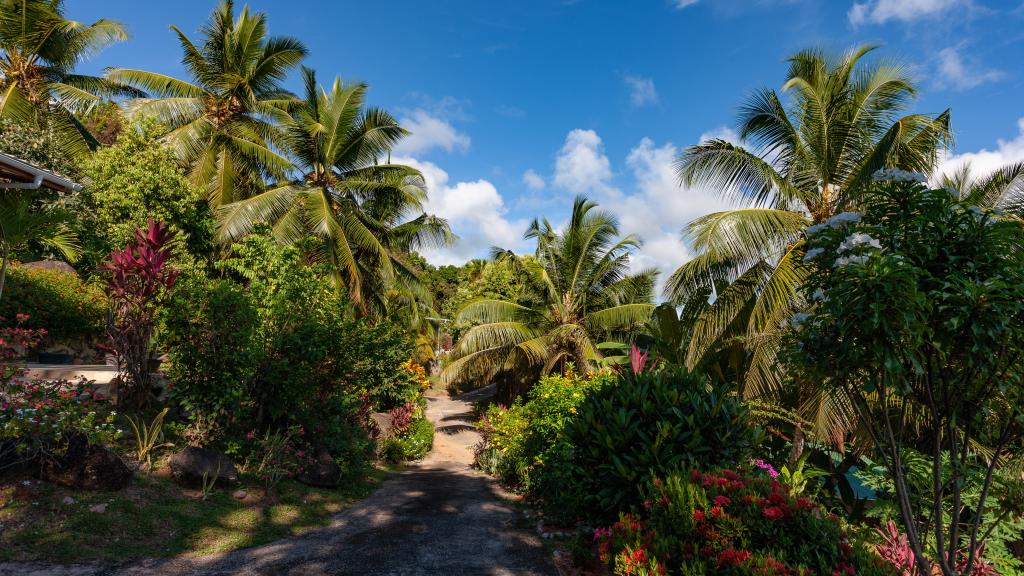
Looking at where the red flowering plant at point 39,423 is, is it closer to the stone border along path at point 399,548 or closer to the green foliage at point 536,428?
the stone border along path at point 399,548

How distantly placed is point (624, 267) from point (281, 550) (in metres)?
14.0

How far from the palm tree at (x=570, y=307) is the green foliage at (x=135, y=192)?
8500 millimetres

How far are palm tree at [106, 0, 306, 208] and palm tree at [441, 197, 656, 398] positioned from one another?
8.49 m

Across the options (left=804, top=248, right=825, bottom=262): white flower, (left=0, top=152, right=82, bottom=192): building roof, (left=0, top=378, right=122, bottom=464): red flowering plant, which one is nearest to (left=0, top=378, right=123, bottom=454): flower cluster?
A: (left=0, top=378, right=122, bottom=464): red flowering plant

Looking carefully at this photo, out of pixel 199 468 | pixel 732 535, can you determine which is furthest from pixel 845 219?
pixel 199 468

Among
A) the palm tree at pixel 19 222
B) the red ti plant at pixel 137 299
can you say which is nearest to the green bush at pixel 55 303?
the red ti plant at pixel 137 299

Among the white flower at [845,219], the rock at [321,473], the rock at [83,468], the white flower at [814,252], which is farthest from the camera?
the rock at [321,473]

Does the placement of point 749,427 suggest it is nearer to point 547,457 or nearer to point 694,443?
point 694,443

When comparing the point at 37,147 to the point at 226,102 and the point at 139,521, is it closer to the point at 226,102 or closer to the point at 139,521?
the point at 226,102

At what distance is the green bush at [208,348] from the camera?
23.5 feet

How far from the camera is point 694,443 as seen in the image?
5.05 meters

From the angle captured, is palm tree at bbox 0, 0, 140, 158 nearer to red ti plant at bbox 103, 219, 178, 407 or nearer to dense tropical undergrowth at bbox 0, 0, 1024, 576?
dense tropical undergrowth at bbox 0, 0, 1024, 576

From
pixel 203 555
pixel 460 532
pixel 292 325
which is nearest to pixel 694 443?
pixel 460 532

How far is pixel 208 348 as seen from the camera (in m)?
7.27
